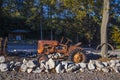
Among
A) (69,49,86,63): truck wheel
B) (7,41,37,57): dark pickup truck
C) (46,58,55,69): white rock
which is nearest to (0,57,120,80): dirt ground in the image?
(46,58,55,69): white rock

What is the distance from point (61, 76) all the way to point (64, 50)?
5.05 metres

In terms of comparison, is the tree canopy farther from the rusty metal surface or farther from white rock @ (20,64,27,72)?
white rock @ (20,64,27,72)

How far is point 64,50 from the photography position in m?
→ 16.7

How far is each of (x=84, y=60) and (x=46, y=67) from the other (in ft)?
12.6

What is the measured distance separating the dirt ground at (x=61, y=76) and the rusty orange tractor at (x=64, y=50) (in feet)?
11.5

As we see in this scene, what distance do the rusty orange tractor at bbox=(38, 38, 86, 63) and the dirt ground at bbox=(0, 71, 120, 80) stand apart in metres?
3.50

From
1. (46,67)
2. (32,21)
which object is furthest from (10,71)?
(32,21)

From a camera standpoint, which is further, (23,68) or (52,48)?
(52,48)

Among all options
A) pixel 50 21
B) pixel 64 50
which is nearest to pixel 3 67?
pixel 64 50

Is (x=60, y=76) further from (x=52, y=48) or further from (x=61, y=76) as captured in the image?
(x=52, y=48)

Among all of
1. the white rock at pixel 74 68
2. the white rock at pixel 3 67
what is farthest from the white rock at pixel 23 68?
the white rock at pixel 74 68

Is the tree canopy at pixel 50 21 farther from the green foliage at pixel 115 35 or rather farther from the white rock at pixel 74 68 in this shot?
the white rock at pixel 74 68

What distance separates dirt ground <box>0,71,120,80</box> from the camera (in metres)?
11.3

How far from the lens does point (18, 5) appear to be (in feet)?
184
